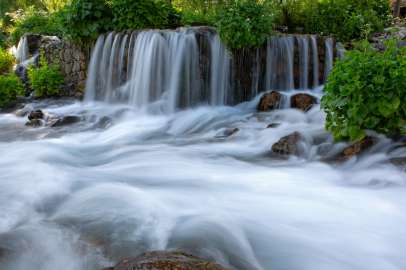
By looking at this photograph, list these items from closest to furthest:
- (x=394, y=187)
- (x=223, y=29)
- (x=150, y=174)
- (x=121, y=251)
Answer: (x=121, y=251)
(x=394, y=187)
(x=150, y=174)
(x=223, y=29)

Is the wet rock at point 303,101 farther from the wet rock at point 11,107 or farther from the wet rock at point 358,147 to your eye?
the wet rock at point 11,107

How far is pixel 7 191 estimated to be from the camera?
3.08 meters

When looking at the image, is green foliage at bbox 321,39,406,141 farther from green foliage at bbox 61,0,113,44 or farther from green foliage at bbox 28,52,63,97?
green foliage at bbox 28,52,63,97

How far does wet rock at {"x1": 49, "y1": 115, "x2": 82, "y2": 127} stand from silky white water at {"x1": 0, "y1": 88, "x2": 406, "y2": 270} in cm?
113

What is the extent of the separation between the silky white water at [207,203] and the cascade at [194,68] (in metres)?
2.31

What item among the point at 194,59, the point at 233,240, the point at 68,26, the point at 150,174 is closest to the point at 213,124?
the point at 194,59

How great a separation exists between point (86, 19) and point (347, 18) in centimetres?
813

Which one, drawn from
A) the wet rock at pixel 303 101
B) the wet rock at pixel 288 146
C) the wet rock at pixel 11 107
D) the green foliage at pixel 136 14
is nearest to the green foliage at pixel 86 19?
the green foliage at pixel 136 14

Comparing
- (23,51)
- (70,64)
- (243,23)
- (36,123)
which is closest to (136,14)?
(70,64)

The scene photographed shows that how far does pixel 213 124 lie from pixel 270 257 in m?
4.20

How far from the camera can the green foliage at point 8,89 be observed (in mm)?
8119

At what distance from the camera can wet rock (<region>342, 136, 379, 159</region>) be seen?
3.95 meters

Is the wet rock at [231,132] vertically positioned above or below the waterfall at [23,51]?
below

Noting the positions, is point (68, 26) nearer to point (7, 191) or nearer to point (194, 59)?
point (194, 59)
